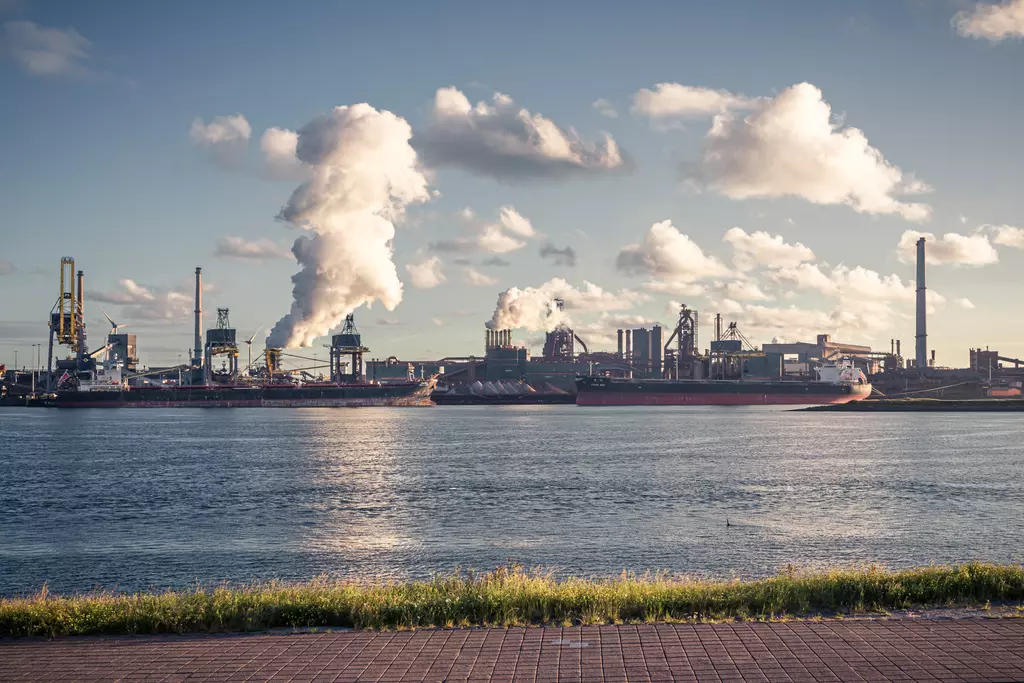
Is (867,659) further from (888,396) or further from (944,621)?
(888,396)

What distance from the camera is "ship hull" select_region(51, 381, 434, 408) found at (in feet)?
526

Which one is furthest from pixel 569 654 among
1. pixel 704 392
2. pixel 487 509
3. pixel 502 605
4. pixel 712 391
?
pixel 712 391

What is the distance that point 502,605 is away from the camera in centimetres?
1067

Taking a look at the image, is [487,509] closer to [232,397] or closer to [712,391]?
[712,391]

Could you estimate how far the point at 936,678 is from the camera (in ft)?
25.5

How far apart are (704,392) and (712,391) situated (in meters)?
1.76

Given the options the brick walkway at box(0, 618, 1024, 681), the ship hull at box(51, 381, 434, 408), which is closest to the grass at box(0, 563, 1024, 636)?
the brick walkway at box(0, 618, 1024, 681)

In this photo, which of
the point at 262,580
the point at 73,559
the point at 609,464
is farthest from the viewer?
the point at 609,464

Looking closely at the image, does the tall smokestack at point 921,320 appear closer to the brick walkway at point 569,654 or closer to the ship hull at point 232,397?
the ship hull at point 232,397

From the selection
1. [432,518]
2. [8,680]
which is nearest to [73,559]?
[432,518]

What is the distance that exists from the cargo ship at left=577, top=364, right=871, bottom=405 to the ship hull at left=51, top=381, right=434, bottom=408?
136 feet

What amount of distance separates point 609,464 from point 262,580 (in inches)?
1237

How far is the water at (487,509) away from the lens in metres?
22.0

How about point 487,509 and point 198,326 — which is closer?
point 487,509
